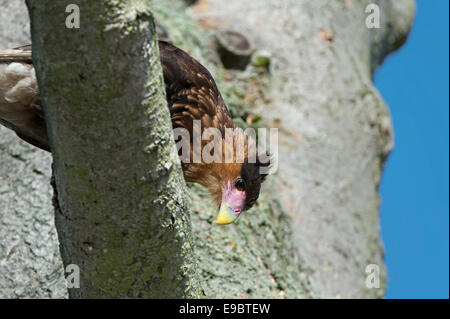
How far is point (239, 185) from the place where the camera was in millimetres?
3057

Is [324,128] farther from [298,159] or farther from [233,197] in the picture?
[233,197]

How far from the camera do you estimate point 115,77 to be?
1.66 m

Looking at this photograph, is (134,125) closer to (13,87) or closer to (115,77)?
(115,77)

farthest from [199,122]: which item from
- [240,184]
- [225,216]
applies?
[225,216]

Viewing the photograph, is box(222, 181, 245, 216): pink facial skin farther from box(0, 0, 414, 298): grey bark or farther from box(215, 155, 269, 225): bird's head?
Result: box(0, 0, 414, 298): grey bark

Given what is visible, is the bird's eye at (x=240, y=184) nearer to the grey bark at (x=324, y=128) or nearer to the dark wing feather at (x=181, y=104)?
the dark wing feather at (x=181, y=104)

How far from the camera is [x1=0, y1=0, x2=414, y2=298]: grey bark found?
323cm

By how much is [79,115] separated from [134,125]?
154mm

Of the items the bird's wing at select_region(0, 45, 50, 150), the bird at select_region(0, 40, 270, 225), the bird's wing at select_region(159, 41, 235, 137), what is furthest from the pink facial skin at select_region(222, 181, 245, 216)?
the bird's wing at select_region(0, 45, 50, 150)

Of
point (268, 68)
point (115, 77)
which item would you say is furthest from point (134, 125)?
point (268, 68)

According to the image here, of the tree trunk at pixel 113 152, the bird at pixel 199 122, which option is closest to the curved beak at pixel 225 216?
the bird at pixel 199 122

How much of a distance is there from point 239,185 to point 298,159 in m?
1.30

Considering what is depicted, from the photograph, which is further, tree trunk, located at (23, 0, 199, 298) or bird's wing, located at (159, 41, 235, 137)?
bird's wing, located at (159, 41, 235, 137)

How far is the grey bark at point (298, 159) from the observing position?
10.6 feet
